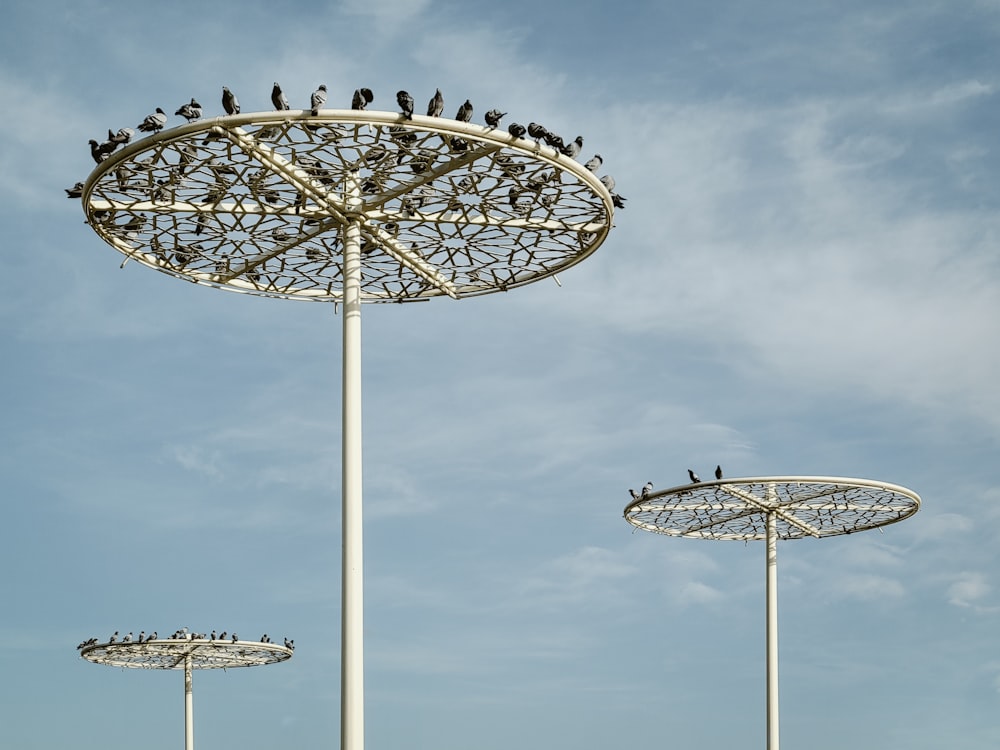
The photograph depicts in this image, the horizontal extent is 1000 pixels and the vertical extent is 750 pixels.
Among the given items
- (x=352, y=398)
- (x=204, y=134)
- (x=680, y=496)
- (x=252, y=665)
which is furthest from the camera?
(x=252, y=665)

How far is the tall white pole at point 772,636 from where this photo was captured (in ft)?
128

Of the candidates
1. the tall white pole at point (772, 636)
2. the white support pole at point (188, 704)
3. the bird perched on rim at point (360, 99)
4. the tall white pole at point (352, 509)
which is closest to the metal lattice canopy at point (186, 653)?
the white support pole at point (188, 704)

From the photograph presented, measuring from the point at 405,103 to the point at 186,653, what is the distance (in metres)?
34.7

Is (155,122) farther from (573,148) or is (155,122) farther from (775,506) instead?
(775,506)

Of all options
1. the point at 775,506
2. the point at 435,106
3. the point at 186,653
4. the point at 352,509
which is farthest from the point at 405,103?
the point at 186,653

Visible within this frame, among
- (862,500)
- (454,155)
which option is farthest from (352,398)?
(862,500)

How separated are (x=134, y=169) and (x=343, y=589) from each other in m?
7.60

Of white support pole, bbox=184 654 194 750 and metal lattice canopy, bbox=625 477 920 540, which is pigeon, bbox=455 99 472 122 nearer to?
metal lattice canopy, bbox=625 477 920 540

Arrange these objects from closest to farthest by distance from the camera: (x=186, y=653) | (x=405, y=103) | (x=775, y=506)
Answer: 1. (x=405, y=103)
2. (x=775, y=506)
3. (x=186, y=653)

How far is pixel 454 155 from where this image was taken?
21.0 m

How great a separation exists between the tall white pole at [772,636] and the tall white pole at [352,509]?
2015 cm

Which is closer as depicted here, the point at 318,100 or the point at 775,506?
the point at 318,100

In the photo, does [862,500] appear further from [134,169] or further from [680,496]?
[134,169]

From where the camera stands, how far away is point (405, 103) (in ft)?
64.5
